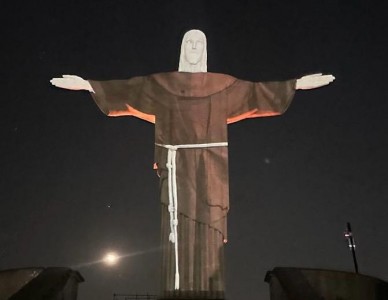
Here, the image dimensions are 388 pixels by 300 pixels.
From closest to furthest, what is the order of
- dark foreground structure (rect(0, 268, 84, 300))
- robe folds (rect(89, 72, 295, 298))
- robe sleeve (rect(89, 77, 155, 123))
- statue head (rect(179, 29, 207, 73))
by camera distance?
dark foreground structure (rect(0, 268, 84, 300)) < robe folds (rect(89, 72, 295, 298)) < robe sleeve (rect(89, 77, 155, 123)) < statue head (rect(179, 29, 207, 73))

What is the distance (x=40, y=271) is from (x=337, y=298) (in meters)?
4.67

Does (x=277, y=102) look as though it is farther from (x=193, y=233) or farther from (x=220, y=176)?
(x=193, y=233)

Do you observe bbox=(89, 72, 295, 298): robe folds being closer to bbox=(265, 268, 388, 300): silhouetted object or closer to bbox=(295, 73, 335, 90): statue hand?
bbox=(295, 73, 335, 90): statue hand

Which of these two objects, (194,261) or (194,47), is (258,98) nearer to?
(194,47)

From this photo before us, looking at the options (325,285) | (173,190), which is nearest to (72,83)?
(173,190)

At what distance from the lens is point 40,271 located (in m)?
9.11

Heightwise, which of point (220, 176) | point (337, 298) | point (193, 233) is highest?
point (220, 176)

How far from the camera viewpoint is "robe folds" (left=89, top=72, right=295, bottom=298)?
784 cm

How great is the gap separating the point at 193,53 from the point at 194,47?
100 mm

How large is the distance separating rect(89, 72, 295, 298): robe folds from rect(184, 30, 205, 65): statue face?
0.34 metres

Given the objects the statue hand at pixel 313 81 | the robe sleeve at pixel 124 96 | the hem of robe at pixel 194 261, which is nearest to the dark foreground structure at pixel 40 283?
the hem of robe at pixel 194 261

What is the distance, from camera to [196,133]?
847 centimetres

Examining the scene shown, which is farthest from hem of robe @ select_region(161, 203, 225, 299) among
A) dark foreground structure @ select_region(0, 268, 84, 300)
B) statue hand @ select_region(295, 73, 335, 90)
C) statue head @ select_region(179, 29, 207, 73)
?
statue hand @ select_region(295, 73, 335, 90)

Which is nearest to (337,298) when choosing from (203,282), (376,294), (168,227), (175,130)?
(376,294)
